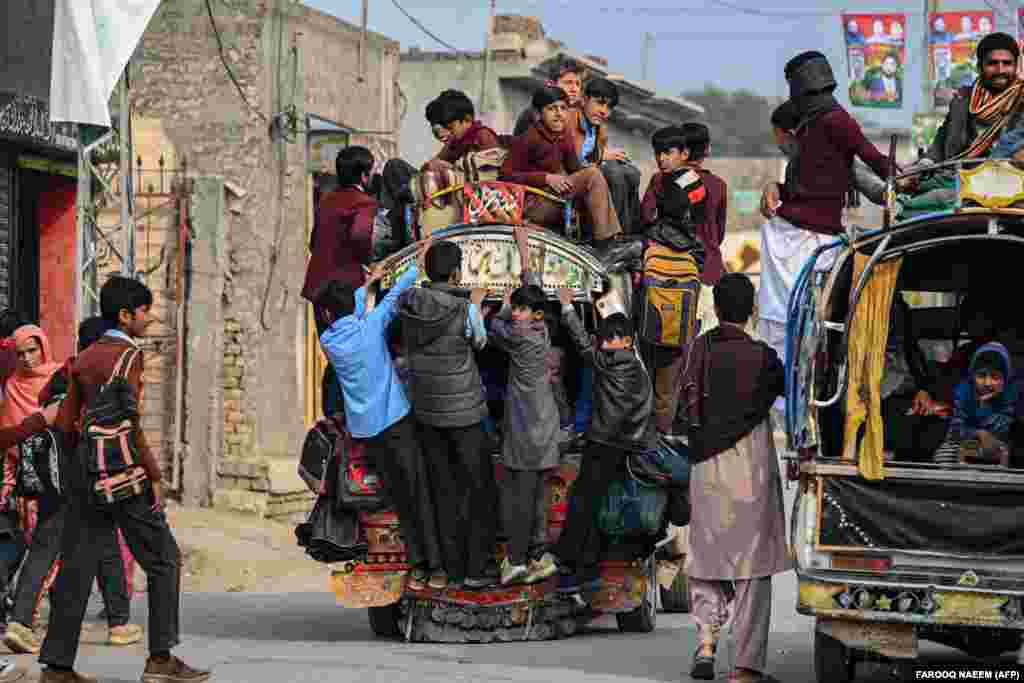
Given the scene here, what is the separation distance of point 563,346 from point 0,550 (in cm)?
380

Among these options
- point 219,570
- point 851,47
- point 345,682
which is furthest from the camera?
point 851,47

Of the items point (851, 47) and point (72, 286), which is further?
point (851, 47)

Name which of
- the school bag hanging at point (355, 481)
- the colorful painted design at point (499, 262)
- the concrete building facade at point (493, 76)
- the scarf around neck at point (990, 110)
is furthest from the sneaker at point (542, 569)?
the concrete building facade at point (493, 76)

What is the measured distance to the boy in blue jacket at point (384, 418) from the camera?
12.4 metres

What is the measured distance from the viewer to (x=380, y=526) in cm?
1253

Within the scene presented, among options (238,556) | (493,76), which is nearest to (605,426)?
(238,556)

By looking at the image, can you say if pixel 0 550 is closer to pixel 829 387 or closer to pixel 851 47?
pixel 829 387

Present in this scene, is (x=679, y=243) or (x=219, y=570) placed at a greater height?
(x=679, y=243)

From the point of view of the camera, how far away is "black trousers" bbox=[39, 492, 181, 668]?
10016 millimetres

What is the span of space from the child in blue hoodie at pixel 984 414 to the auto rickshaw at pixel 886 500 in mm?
650

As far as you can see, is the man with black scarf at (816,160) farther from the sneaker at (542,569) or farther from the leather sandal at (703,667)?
the leather sandal at (703,667)

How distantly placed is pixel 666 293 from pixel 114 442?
15.0 feet

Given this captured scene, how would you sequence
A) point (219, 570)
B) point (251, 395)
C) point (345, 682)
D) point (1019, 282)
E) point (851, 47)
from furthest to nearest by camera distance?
point (851, 47), point (251, 395), point (219, 570), point (1019, 282), point (345, 682)

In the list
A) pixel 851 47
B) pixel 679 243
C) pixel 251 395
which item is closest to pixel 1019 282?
pixel 679 243
